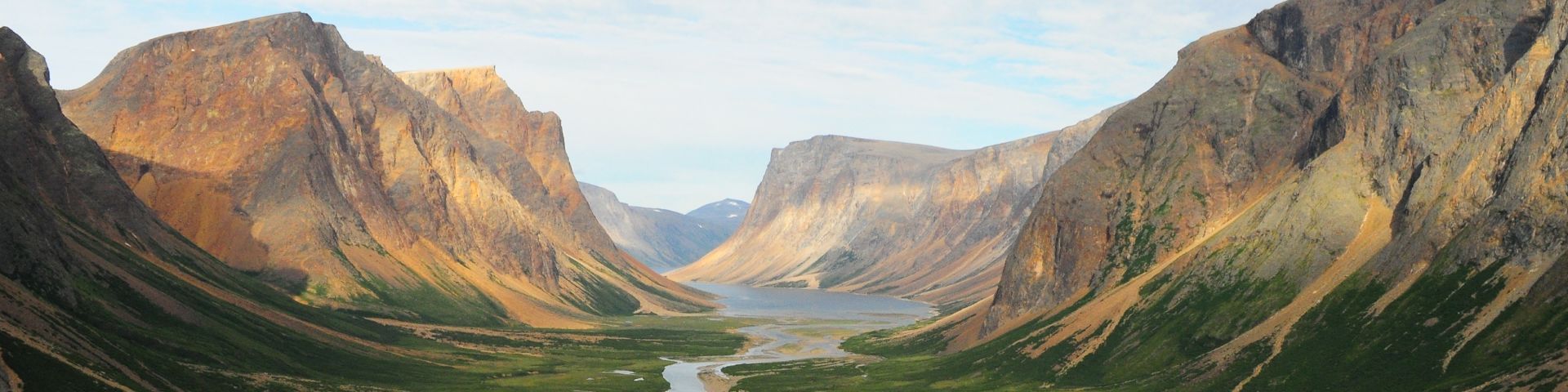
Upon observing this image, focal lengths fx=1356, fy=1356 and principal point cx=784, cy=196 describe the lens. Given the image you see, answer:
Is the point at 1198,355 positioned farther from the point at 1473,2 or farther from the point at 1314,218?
the point at 1473,2

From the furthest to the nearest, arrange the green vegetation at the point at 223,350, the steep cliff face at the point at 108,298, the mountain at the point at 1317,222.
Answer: the green vegetation at the point at 223,350
the steep cliff face at the point at 108,298
the mountain at the point at 1317,222

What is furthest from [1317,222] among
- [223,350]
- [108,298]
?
[108,298]

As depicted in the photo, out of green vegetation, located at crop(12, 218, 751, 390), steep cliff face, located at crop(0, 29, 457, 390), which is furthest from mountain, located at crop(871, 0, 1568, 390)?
steep cliff face, located at crop(0, 29, 457, 390)

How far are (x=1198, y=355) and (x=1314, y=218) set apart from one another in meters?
20.7

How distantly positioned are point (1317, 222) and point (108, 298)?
390 feet

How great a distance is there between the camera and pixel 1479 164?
11606 cm

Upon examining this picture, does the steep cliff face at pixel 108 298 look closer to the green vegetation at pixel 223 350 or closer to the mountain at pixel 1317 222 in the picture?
the green vegetation at pixel 223 350

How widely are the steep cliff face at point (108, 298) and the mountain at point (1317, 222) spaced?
7714cm

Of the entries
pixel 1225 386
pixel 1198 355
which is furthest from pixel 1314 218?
pixel 1225 386

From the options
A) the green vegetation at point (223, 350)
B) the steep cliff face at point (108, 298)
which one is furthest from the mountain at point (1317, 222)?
the steep cliff face at point (108, 298)

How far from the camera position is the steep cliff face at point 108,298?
102 m

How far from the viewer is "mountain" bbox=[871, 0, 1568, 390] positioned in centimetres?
10138

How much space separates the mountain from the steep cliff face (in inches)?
3037

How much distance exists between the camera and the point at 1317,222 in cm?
13675
